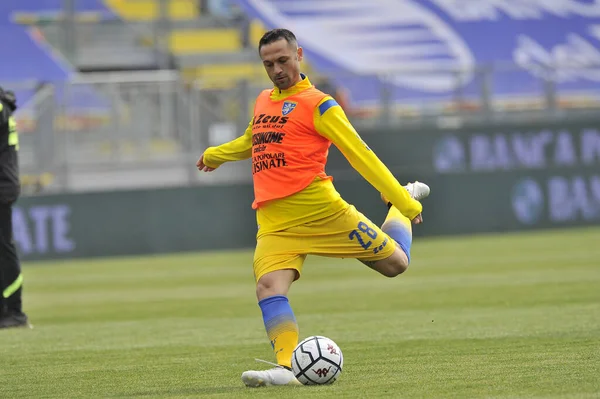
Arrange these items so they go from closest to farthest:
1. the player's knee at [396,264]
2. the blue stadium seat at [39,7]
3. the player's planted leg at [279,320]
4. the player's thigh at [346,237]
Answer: the player's planted leg at [279,320], the player's thigh at [346,237], the player's knee at [396,264], the blue stadium seat at [39,7]

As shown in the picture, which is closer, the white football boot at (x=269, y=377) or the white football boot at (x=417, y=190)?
the white football boot at (x=269, y=377)

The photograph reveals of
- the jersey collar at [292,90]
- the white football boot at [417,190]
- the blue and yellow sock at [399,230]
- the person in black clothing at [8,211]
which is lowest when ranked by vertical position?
the person in black clothing at [8,211]

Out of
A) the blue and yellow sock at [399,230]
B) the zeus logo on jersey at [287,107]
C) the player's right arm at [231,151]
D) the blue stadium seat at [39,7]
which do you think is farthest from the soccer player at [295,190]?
the blue stadium seat at [39,7]

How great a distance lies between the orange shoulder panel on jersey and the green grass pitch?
1155 millimetres

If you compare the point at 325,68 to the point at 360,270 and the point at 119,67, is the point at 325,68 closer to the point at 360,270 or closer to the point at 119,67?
the point at 119,67

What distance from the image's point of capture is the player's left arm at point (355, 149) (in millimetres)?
7016

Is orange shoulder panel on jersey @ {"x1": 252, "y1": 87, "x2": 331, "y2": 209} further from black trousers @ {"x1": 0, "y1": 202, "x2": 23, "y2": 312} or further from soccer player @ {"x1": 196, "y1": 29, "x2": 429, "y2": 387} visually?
black trousers @ {"x1": 0, "y1": 202, "x2": 23, "y2": 312}

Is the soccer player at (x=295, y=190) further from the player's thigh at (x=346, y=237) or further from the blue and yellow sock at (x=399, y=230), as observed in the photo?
the blue and yellow sock at (x=399, y=230)

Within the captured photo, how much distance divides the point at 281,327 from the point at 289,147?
3.39 feet

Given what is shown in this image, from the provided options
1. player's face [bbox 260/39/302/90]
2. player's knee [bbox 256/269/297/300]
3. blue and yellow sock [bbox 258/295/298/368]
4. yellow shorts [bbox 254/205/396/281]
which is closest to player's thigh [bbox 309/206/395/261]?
yellow shorts [bbox 254/205/396/281]

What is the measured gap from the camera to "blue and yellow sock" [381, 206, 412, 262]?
306 inches

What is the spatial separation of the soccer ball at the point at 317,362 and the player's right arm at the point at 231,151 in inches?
60.8

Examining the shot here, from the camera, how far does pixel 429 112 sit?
2314cm

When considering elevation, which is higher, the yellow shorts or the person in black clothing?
the yellow shorts
